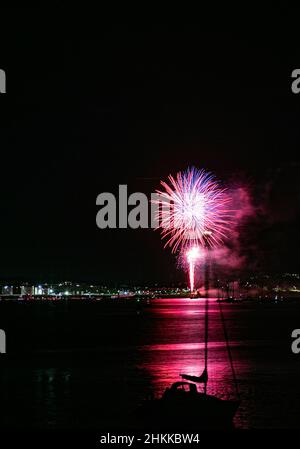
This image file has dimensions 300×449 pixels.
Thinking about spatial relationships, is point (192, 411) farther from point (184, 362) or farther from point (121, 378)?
point (184, 362)

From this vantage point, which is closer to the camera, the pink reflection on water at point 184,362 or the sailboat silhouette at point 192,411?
the sailboat silhouette at point 192,411

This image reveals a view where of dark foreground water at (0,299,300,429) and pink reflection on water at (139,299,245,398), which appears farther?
pink reflection on water at (139,299,245,398)

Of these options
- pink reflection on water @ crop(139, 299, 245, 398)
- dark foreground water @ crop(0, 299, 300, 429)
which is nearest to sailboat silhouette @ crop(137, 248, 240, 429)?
dark foreground water @ crop(0, 299, 300, 429)

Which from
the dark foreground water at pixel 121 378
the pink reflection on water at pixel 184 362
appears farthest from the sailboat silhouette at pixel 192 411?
the pink reflection on water at pixel 184 362

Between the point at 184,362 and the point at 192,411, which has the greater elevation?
the point at 192,411

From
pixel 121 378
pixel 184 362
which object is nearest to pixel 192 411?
pixel 121 378

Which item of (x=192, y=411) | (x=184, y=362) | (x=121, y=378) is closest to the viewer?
(x=192, y=411)

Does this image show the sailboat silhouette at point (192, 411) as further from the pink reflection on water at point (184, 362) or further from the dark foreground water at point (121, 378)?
the pink reflection on water at point (184, 362)

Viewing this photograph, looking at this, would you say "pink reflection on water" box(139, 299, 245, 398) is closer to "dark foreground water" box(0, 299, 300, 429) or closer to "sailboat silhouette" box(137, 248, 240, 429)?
"dark foreground water" box(0, 299, 300, 429)

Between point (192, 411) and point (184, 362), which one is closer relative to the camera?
point (192, 411)

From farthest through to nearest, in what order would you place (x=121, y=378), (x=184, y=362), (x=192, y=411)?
(x=184, y=362) → (x=121, y=378) → (x=192, y=411)
